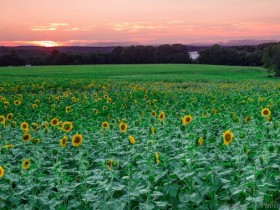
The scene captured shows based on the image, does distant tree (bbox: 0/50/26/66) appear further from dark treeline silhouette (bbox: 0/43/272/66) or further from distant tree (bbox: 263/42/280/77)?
distant tree (bbox: 263/42/280/77)

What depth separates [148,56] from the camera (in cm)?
8594

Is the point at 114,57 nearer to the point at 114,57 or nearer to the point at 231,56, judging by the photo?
the point at 114,57

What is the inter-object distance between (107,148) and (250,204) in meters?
2.79

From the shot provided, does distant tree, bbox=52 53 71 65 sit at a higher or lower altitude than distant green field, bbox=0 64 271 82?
higher

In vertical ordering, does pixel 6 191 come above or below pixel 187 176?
below

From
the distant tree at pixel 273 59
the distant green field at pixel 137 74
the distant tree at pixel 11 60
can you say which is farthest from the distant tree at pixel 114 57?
the distant tree at pixel 273 59

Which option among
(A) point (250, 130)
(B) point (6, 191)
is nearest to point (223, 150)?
(A) point (250, 130)

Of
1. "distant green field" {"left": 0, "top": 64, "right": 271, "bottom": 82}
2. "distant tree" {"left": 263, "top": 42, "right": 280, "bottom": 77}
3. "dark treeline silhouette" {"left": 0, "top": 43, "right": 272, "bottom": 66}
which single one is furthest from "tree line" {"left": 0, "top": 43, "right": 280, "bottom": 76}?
"distant tree" {"left": 263, "top": 42, "right": 280, "bottom": 77}

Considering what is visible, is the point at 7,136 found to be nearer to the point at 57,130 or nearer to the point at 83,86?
the point at 57,130

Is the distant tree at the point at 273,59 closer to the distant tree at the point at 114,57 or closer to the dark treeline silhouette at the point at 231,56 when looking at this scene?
the dark treeline silhouette at the point at 231,56

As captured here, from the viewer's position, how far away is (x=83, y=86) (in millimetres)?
22969

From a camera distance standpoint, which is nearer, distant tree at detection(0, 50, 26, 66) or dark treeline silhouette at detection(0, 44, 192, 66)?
distant tree at detection(0, 50, 26, 66)

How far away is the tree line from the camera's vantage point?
77562mm

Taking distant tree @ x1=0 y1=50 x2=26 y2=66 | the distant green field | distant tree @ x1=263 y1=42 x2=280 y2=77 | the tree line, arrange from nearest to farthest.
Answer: the distant green field
distant tree @ x1=263 y1=42 x2=280 y2=77
distant tree @ x1=0 y1=50 x2=26 y2=66
the tree line
